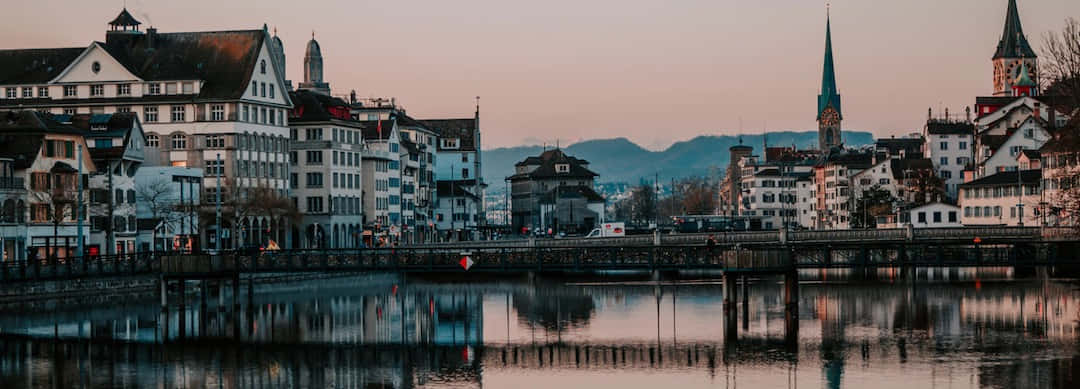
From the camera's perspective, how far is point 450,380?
177ft

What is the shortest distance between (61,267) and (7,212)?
15474 mm

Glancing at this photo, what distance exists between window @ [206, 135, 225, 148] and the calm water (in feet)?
111

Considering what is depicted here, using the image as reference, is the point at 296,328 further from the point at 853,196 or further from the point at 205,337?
the point at 853,196

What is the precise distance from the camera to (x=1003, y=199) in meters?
148

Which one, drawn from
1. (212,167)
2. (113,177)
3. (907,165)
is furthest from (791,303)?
(907,165)

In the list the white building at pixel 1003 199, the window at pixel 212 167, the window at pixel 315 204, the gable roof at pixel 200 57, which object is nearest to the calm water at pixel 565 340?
the window at pixel 212 167

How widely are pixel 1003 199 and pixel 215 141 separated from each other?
6771cm

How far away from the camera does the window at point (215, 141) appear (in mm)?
131750

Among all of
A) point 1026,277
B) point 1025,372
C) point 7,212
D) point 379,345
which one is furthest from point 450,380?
point 1026,277

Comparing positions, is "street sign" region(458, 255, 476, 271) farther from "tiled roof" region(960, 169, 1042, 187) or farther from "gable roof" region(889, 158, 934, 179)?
"gable roof" region(889, 158, 934, 179)

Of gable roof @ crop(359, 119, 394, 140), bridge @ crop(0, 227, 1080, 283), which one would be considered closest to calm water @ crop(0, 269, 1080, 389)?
bridge @ crop(0, 227, 1080, 283)

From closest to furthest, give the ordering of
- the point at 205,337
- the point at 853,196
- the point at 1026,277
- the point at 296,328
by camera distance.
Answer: the point at 205,337 → the point at 296,328 → the point at 1026,277 → the point at 853,196

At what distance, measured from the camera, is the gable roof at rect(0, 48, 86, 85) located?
439ft

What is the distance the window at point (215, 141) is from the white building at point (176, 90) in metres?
0.08
